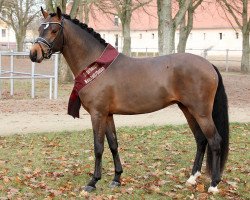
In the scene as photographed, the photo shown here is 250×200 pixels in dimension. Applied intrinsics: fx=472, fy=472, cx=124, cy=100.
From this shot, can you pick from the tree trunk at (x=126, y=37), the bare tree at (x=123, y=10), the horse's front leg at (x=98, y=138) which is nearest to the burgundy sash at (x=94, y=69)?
the horse's front leg at (x=98, y=138)

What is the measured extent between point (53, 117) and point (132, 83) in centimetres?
649

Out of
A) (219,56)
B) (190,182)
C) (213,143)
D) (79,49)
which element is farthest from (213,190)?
(219,56)

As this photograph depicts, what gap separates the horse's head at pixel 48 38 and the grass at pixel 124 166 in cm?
169

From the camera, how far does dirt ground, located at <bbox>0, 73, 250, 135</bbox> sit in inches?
424

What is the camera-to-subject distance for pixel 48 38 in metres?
5.83

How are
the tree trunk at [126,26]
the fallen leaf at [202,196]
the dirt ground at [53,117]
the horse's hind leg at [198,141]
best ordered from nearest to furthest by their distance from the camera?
1. the fallen leaf at [202,196]
2. the horse's hind leg at [198,141]
3. the dirt ground at [53,117]
4. the tree trunk at [126,26]

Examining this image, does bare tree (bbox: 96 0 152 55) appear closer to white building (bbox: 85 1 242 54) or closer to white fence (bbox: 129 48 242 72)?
white fence (bbox: 129 48 242 72)

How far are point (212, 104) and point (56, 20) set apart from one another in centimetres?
224

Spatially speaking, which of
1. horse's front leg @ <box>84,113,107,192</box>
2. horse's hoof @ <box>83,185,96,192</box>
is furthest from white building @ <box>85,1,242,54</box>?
horse's hoof @ <box>83,185,96,192</box>

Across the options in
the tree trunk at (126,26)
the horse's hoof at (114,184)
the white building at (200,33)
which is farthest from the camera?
the white building at (200,33)

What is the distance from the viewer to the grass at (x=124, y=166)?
19.4 feet

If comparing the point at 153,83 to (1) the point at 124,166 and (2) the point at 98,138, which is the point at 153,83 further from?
(1) the point at 124,166

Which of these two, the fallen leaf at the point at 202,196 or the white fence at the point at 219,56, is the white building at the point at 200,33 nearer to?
the white fence at the point at 219,56

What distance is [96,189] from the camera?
20.0ft
